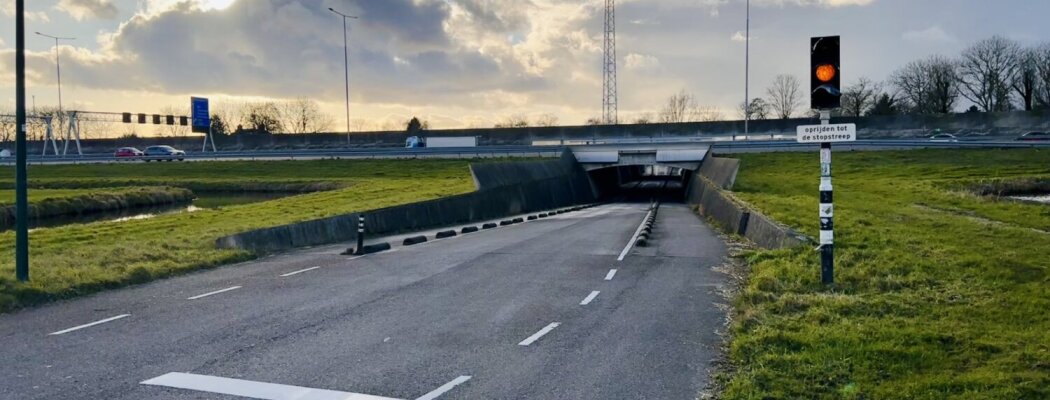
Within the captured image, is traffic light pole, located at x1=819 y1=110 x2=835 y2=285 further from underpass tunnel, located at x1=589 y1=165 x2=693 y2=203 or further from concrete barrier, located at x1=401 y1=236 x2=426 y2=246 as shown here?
underpass tunnel, located at x1=589 y1=165 x2=693 y2=203

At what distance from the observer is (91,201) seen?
4003cm

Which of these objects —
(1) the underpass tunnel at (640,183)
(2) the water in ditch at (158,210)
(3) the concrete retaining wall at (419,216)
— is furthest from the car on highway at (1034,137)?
(2) the water in ditch at (158,210)

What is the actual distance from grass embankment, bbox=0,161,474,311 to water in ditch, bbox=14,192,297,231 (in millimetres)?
3522

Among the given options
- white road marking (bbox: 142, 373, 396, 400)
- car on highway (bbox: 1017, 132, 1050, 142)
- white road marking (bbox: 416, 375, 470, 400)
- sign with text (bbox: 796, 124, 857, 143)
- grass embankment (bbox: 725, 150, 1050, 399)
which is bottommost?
white road marking (bbox: 416, 375, 470, 400)

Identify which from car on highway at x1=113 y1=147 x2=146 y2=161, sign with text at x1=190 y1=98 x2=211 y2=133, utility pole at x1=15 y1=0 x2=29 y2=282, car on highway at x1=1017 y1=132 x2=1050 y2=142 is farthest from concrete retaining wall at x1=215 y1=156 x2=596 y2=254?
sign with text at x1=190 y1=98 x2=211 y2=133

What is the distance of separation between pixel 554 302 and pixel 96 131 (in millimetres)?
122547

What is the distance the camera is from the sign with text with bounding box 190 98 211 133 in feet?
242

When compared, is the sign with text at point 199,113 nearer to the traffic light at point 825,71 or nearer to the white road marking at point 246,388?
the traffic light at point 825,71

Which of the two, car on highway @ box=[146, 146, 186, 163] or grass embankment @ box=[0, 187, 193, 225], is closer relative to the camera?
grass embankment @ box=[0, 187, 193, 225]

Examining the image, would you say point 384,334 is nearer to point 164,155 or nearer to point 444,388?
point 444,388

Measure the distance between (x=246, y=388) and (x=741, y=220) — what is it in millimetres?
17235

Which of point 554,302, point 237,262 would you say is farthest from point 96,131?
point 554,302

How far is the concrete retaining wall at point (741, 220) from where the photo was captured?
1650 centimetres

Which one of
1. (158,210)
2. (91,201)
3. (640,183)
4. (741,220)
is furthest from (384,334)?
(640,183)
